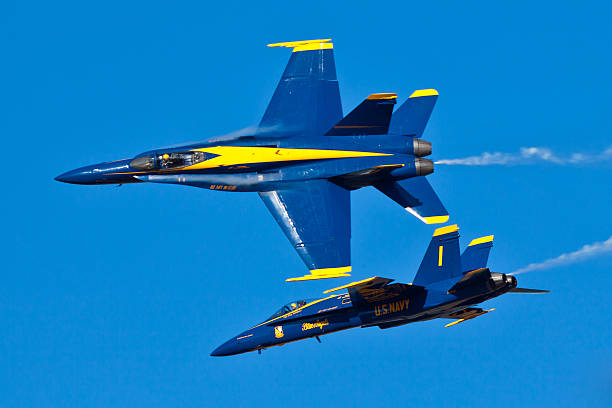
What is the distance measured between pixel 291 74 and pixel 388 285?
8.92m

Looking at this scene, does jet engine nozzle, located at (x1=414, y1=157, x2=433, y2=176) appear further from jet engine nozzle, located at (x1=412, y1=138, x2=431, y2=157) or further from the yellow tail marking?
the yellow tail marking

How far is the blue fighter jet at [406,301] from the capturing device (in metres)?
56.5

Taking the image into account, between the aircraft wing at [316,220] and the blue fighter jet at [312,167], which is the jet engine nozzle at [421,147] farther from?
the aircraft wing at [316,220]

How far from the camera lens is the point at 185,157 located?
58.7 metres

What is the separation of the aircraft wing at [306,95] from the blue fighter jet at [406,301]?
602 centimetres

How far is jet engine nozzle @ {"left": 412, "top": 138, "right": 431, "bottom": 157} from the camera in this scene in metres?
58.7

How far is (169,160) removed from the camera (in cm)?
5872

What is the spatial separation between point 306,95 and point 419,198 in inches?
215

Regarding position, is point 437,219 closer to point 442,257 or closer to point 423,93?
point 442,257

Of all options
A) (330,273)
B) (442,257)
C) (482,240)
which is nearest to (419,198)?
(482,240)

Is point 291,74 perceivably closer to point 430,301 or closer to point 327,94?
point 327,94

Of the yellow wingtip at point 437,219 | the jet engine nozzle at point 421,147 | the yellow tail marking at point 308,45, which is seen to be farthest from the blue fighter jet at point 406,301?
the yellow tail marking at point 308,45

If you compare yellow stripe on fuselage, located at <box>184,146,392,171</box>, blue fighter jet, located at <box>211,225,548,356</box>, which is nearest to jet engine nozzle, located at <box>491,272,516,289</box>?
blue fighter jet, located at <box>211,225,548,356</box>

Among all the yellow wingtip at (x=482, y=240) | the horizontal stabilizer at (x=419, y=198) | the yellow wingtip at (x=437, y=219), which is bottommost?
the yellow wingtip at (x=482, y=240)
